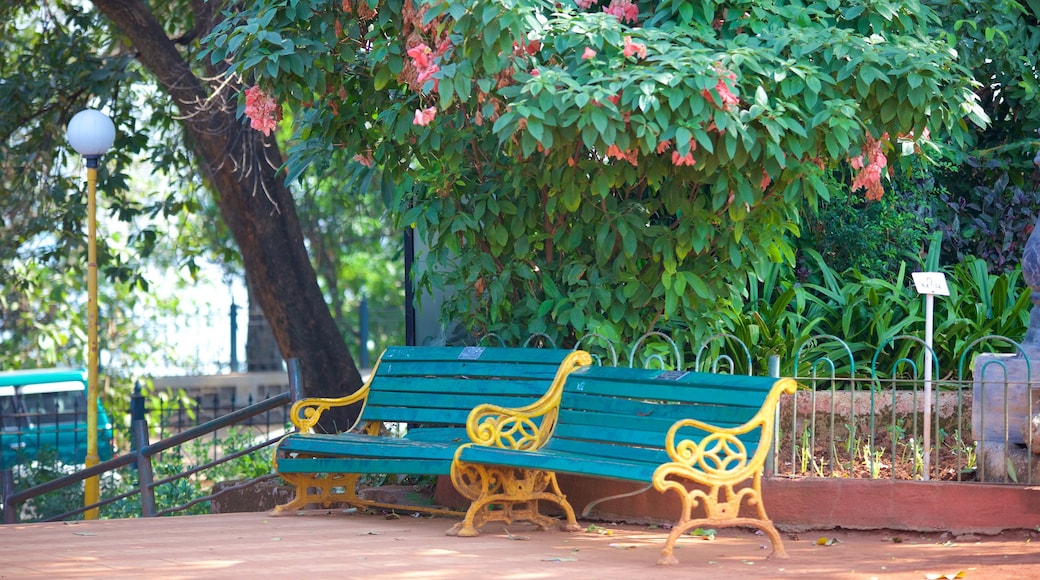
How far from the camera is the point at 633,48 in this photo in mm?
5934

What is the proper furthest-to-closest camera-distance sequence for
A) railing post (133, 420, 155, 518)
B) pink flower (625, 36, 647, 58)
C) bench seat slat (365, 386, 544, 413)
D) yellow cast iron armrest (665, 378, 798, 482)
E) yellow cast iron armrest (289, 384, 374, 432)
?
1. railing post (133, 420, 155, 518)
2. yellow cast iron armrest (289, 384, 374, 432)
3. bench seat slat (365, 386, 544, 413)
4. pink flower (625, 36, 647, 58)
5. yellow cast iron armrest (665, 378, 798, 482)

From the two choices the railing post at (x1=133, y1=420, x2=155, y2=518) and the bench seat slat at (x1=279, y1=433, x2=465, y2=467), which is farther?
the railing post at (x1=133, y1=420, x2=155, y2=518)

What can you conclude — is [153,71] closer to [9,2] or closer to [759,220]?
[9,2]

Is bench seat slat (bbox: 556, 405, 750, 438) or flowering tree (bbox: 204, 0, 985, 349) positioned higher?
flowering tree (bbox: 204, 0, 985, 349)

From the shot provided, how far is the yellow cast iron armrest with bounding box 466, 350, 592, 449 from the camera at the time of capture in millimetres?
6250

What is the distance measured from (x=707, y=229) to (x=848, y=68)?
42.0 inches

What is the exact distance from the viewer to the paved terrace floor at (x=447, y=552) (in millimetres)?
5164

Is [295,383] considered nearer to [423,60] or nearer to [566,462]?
[423,60]

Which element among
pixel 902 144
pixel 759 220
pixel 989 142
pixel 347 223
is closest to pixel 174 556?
pixel 759 220

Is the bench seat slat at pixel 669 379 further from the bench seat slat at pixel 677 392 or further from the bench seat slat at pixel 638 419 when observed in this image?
the bench seat slat at pixel 638 419

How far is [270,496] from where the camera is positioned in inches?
350

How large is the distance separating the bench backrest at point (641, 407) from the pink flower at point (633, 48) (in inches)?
59.3

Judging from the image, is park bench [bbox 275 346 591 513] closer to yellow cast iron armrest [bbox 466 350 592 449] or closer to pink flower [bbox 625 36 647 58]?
yellow cast iron armrest [bbox 466 350 592 449]

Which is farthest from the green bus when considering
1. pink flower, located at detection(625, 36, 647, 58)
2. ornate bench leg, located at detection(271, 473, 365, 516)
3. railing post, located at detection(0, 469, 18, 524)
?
pink flower, located at detection(625, 36, 647, 58)
